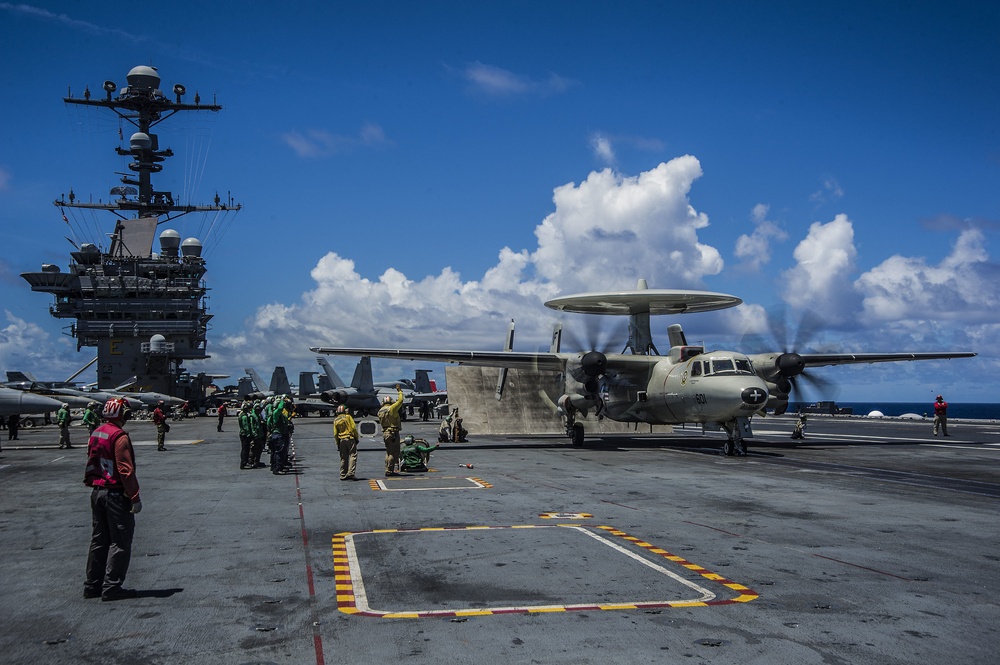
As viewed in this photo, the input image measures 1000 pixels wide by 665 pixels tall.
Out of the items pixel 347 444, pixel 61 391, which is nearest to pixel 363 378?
pixel 61 391

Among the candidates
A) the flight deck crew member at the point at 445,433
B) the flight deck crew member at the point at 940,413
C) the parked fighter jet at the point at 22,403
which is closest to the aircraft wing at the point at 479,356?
the flight deck crew member at the point at 445,433

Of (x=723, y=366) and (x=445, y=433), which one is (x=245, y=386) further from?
(x=723, y=366)

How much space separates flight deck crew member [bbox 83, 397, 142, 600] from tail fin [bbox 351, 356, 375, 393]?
58.5 metres

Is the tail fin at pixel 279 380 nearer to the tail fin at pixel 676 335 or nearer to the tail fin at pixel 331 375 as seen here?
the tail fin at pixel 331 375

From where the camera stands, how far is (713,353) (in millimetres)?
27297

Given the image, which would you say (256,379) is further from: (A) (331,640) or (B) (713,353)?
(A) (331,640)

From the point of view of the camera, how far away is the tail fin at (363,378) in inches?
2621

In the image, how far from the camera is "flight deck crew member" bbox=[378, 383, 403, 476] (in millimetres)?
20172

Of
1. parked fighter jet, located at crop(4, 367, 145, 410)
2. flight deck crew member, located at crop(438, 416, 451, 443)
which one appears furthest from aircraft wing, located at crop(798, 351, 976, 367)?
parked fighter jet, located at crop(4, 367, 145, 410)

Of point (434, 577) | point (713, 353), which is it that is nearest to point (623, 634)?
point (434, 577)

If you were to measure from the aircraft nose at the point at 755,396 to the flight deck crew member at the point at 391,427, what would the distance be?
1121cm

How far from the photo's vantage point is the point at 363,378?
6694 cm

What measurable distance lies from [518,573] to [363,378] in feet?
194

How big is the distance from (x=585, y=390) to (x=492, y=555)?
74.8ft
